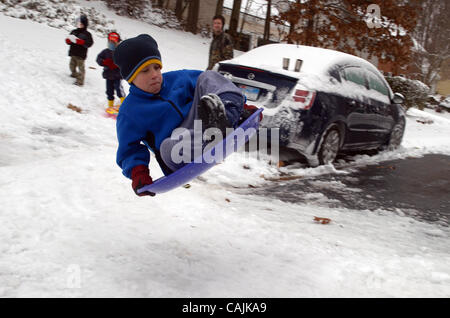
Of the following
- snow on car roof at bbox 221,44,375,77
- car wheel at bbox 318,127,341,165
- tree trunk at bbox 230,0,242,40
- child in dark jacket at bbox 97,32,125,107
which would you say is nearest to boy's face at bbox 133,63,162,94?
snow on car roof at bbox 221,44,375,77

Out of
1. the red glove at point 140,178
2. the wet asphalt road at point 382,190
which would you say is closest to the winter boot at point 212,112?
the red glove at point 140,178

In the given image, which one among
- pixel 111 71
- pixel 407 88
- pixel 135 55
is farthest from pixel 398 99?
pixel 407 88

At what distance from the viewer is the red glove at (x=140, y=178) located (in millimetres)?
2762

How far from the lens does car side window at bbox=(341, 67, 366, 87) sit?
6324 millimetres

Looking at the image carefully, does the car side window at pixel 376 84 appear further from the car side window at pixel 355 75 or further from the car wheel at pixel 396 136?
the car wheel at pixel 396 136

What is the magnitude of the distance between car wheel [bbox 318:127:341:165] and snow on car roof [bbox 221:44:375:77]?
87cm

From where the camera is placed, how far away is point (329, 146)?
612cm

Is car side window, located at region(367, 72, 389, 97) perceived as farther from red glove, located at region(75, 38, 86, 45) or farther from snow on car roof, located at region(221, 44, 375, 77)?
red glove, located at region(75, 38, 86, 45)

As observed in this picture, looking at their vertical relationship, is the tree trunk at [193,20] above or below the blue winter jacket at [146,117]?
above

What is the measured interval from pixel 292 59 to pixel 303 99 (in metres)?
0.90

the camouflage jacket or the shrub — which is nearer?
the camouflage jacket

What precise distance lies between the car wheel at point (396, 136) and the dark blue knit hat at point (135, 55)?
6200 mm

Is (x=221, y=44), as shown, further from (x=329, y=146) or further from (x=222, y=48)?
(x=329, y=146)
